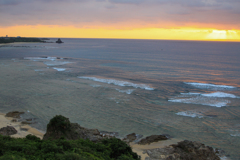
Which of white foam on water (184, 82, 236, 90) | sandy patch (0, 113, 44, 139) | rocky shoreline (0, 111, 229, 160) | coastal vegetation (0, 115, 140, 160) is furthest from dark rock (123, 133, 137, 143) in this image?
white foam on water (184, 82, 236, 90)

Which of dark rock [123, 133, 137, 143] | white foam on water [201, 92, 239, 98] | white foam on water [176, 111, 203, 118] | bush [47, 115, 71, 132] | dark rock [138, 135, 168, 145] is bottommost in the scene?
dark rock [123, 133, 137, 143]

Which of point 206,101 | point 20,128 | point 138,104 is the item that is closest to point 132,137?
point 138,104

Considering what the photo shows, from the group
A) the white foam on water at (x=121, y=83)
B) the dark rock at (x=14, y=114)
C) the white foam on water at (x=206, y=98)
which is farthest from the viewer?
the white foam on water at (x=121, y=83)

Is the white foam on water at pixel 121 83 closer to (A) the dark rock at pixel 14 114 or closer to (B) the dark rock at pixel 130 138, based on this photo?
(B) the dark rock at pixel 130 138

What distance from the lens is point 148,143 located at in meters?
16.1

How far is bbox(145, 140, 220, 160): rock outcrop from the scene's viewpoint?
43.8 ft

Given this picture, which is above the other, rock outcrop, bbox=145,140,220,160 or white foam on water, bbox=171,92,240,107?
white foam on water, bbox=171,92,240,107

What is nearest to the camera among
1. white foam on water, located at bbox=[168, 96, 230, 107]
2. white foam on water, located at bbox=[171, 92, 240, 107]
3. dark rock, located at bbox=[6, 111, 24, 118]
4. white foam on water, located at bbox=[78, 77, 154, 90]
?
dark rock, located at bbox=[6, 111, 24, 118]

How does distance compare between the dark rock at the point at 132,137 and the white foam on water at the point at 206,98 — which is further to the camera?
the white foam on water at the point at 206,98

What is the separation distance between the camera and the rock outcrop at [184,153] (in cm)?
1335

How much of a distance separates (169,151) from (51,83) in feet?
91.2

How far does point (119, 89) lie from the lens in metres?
32.5

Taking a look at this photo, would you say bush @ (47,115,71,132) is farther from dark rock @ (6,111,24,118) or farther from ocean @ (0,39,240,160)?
dark rock @ (6,111,24,118)

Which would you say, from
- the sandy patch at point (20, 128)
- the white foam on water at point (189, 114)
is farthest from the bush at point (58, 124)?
the white foam on water at point (189, 114)
